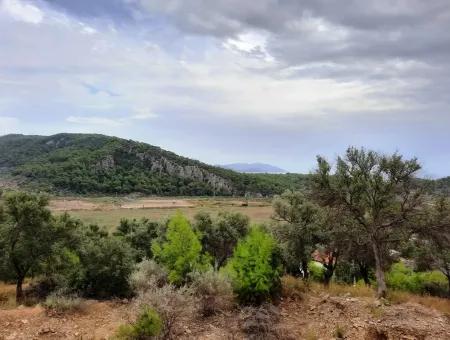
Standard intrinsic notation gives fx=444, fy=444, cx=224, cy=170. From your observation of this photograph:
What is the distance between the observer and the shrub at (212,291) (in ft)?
67.5

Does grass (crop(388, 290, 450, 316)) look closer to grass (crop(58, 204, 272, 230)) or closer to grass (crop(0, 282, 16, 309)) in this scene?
grass (crop(0, 282, 16, 309))

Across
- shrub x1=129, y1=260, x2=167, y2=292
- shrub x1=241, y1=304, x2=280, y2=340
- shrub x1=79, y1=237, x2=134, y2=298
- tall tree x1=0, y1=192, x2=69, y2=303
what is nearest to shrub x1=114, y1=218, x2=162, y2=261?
shrub x1=79, y1=237, x2=134, y2=298

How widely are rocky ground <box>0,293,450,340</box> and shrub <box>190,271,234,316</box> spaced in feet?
1.79

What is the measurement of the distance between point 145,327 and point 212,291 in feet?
15.4

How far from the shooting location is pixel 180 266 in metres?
23.9

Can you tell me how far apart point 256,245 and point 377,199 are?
6.75 meters

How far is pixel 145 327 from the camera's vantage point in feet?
54.4

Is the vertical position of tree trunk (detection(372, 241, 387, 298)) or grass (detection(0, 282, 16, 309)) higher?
tree trunk (detection(372, 241, 387, 298))

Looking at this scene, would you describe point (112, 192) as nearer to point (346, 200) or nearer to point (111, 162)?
point (111, 162)

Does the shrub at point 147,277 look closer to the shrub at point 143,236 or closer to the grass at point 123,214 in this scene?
the shrub at point 143,236

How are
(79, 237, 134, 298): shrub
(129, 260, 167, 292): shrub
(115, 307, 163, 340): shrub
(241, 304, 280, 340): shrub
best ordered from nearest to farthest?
(115, 307, 163, 340): shrub < (241, 304, 280, 340): shrub < (129, 260, 167, 292): shrub < (79, 237, 134, 298): shrub

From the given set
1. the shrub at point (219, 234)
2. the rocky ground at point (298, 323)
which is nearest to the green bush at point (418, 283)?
the shrub at point (219, 234)

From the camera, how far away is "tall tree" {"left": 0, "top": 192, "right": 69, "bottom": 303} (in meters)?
26.9

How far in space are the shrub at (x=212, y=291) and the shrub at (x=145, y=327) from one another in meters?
3.69
